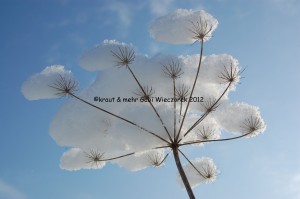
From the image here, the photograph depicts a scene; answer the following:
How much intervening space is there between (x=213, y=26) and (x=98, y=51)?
1611mm

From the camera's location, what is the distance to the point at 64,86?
652cm

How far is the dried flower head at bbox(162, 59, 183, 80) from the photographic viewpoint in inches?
251

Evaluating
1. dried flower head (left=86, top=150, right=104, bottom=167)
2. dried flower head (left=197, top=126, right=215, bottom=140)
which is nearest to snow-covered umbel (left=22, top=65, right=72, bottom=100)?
dried flower head (left=86, top=150, right=104, bottom=167)

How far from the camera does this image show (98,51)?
6.36 meters

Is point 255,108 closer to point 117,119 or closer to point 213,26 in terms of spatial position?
point 213,26

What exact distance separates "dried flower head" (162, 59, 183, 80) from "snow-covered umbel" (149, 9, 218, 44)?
291 mm

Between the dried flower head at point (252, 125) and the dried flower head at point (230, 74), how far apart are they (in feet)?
2.09

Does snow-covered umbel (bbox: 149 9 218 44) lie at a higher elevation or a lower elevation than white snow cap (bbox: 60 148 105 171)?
higher

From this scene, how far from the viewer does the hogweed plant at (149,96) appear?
247 inches

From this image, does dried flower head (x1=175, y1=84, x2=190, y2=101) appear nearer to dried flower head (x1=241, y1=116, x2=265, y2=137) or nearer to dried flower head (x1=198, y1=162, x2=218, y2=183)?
dried flower head (x1=241, y1=116, x2=265, y2=137)

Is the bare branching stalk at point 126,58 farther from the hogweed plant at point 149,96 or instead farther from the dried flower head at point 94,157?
the dried flower head at point 94,157

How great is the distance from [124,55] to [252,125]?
6.94 feet

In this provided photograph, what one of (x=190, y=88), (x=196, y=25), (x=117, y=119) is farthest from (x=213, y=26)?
(x=117, y=119)

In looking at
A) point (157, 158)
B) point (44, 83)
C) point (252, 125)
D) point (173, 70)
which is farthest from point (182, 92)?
point (44, 83)
